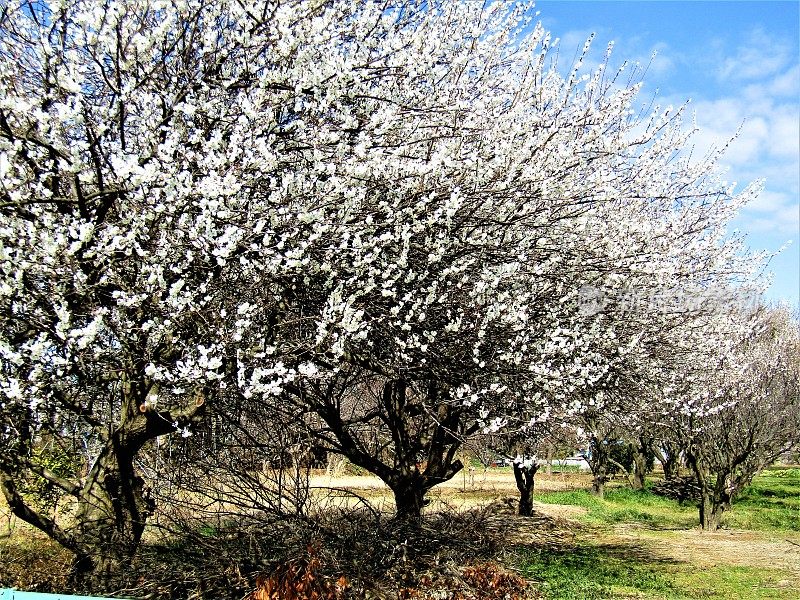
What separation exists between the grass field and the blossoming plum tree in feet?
12.5

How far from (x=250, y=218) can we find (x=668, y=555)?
412 inches

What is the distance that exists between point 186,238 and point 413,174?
191cm

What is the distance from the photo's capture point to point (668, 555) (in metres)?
12.1

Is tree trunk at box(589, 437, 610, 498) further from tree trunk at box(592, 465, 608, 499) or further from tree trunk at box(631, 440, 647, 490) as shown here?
tree trunk at box(631, 440, 647, 490)

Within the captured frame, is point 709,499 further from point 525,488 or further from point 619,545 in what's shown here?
point 525,488

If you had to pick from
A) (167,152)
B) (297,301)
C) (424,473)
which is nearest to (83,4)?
Result: (167,152)

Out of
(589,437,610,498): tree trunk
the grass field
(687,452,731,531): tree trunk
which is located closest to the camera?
the grass field

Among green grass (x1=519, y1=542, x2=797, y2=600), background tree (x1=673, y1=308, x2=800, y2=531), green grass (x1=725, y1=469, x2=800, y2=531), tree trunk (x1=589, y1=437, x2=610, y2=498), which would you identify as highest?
background tree (x1=673, y1=308, x2=800, y2=531)

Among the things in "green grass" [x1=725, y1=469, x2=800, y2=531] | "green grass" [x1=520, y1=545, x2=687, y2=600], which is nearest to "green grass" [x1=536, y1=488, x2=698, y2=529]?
"green grass" [x1=725, y1=469, x2=800, y2=531]

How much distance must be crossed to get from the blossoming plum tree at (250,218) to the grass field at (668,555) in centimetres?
382

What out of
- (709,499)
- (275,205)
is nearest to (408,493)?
(275,205)

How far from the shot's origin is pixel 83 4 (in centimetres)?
471

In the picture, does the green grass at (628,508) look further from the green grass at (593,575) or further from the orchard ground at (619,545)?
the green grass at (593,575)

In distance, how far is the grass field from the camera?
920 centimetres
